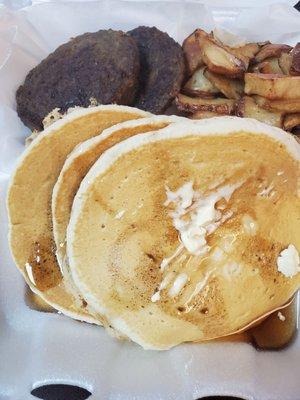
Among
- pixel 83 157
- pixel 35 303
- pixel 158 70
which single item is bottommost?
pixel 35 303

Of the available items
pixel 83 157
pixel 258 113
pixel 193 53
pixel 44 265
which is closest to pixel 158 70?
pixel 193 53

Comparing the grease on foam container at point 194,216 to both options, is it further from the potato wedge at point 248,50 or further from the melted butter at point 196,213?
the potato wedge at point 248,50

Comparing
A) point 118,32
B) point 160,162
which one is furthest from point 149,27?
point 160,162

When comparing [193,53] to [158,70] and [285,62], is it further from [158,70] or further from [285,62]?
[285,62]

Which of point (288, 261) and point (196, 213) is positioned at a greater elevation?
point (196, 213)

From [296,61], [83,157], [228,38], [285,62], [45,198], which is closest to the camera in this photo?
[83,157]

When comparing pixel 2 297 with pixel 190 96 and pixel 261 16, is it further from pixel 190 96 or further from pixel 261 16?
pixel 261 16

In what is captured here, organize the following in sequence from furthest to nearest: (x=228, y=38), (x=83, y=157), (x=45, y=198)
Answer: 1. (x=228, y=38)
2. (x=45, y=198)
3. (x=83, y=157)

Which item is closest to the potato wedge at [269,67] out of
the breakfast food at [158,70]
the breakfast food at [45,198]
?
the breakfast food at [158,70]

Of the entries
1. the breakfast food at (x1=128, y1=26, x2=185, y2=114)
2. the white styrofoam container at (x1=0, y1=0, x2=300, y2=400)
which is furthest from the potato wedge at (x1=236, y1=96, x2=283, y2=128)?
the white styrofoam container at (x1=0, y1=0, x2=300, y2=400)
